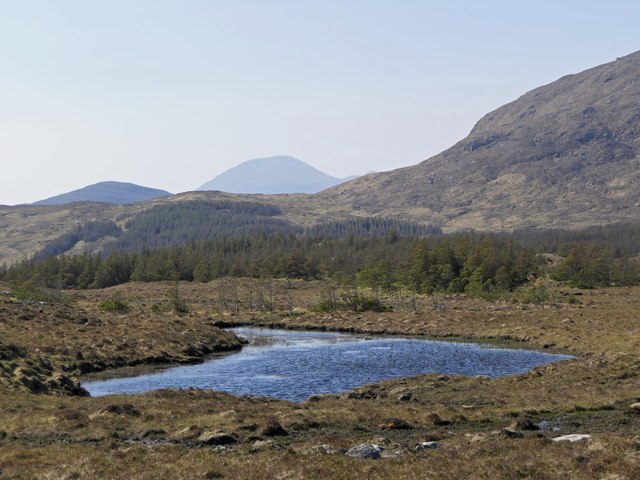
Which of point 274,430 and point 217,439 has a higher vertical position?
point 217,439

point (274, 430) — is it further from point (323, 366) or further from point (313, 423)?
point (323, 366)

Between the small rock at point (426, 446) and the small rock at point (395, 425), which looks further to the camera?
the small rock at point (395, 425)

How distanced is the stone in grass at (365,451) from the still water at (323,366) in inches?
919

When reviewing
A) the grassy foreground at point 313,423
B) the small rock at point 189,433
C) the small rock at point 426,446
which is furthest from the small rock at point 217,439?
the small rock at point 426,446

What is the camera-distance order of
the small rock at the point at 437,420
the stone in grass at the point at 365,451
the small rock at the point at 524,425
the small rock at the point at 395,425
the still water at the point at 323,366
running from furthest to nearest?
the still water at the point at 323,366 < the small rock at the point at 437,420 < the small rock at the point at 395,425 < the small rock at the point at 524,425 < the stone in grass at the point at 365,451

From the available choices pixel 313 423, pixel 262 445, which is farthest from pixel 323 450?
pixel 313 423

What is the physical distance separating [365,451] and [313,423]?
858 centimetres

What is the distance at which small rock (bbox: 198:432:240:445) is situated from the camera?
99.6 ft

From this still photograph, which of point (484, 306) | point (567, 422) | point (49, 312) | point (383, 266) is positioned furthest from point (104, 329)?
point (383, 266)

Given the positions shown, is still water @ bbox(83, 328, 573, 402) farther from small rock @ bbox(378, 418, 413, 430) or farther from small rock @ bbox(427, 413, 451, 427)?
small rock @ bbox(378, 418, 413, 430)

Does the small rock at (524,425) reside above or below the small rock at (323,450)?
below

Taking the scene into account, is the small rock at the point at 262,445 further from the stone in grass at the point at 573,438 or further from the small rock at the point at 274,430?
the stone in grass at the point at 573,438

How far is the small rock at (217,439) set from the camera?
30359mm

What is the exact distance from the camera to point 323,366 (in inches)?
2719
